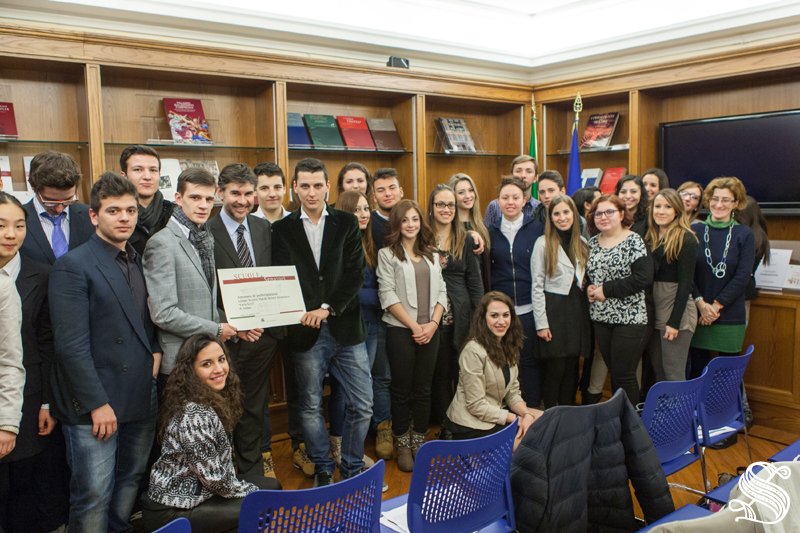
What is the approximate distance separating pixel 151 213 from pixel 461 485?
1.82 meters

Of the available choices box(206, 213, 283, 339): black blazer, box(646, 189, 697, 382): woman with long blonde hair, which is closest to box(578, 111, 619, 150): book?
box(646, 189, 697, 382): woman with long blonde hair

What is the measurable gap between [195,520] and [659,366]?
9.41 ft

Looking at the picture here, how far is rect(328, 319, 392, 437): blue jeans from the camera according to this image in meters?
3.10

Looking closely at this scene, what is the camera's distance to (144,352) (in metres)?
2.16

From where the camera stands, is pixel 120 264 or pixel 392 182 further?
pixel 392 182

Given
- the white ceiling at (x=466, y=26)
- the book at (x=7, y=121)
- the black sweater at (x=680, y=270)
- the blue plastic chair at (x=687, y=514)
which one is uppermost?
the white ceiling at (x=466, y=26)

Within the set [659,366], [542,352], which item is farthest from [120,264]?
[659,366]

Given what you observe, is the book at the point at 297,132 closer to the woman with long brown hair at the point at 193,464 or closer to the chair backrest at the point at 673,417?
the woman with long brown hair at the point at 193,464

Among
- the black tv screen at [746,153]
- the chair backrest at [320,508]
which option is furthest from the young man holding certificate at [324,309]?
the black tv screen at [746,153]

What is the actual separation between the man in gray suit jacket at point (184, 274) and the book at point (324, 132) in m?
2.01

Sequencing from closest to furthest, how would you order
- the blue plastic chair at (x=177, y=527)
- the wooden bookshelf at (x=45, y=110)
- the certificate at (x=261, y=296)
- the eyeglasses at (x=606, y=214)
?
the blue plastic chair at (x=177, y=527) → the certificate at (x=261, y=296) → the eyeglasses at (x=606, y=214) → the wooden bookshelf at (x=45, y=110)

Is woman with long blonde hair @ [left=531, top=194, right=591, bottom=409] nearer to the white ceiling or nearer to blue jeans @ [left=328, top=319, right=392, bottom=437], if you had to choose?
blue jeans @ [left=328, top=319, right=392, bottom=437]

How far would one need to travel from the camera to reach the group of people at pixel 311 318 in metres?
2.02

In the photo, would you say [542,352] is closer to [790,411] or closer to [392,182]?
[392,182]
